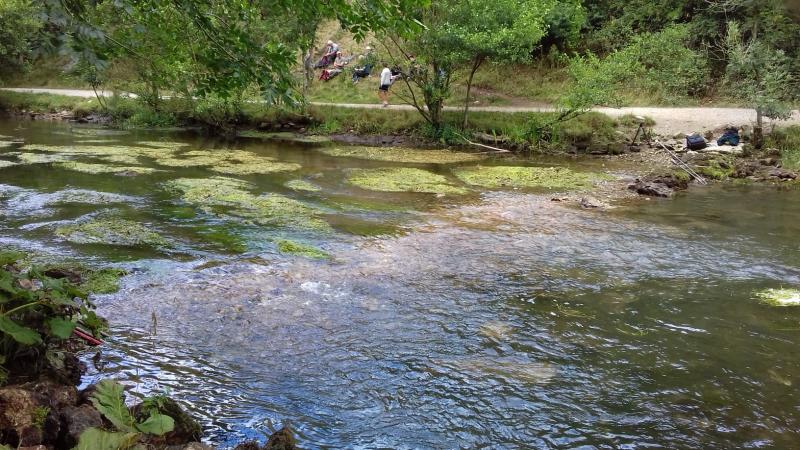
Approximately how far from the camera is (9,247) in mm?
9336

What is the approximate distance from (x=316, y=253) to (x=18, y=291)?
232 inches

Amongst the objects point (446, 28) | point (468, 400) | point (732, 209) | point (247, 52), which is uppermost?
point (446, 28)

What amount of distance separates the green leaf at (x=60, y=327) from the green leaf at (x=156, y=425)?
1.07 metres

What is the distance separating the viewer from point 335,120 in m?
27.6

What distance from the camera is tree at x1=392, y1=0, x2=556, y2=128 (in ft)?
69.2

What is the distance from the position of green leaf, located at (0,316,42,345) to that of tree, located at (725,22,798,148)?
21522 millimetres

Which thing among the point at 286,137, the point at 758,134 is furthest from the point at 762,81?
the point at 286,137

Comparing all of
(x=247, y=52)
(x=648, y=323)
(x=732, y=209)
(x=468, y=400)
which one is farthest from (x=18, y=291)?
(x=732, y=209)

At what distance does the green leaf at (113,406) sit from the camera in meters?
3.67

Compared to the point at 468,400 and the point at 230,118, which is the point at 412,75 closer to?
the point at 230,118

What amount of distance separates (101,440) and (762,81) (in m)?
22.2

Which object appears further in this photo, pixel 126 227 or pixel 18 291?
pixel 126 227

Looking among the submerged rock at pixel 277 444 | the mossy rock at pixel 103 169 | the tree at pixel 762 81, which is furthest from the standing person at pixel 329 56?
the submerged rock at pixel 277 444

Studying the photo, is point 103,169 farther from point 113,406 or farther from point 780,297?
point 780,297
